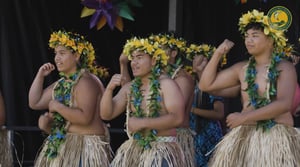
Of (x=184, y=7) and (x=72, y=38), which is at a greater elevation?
(x=184, y=7)

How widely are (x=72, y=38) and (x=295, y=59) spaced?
1.49 meters

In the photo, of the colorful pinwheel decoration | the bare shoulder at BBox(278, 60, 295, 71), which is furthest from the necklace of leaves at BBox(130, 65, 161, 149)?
the colorful pinwheel decoration

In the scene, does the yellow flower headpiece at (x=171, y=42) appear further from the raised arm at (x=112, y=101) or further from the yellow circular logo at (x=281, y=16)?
the yellow circular logo at (x=281, y=16)

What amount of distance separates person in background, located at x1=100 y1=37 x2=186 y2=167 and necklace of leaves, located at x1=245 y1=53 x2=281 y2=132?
0.40 meters

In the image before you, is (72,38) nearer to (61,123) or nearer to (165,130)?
(61,123)

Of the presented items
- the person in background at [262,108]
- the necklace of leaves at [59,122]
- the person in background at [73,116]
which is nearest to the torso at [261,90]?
the person in background at [262,108]

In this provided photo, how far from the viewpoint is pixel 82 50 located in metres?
4.30

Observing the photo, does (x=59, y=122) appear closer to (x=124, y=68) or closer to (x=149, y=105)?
(x=124, y=68)

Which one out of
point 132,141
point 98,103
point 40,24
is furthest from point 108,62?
point 132,141

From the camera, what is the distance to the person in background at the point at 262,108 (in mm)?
3461

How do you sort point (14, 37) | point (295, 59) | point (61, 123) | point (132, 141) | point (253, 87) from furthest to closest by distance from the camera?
point (14, 37) → point (295, 59) → point (61, 123) → point (132, 141) → point (253, 87)

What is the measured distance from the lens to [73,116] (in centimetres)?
401

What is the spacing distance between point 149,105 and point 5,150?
4.37ft

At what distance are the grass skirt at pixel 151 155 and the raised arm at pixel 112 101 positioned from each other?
22 cm
